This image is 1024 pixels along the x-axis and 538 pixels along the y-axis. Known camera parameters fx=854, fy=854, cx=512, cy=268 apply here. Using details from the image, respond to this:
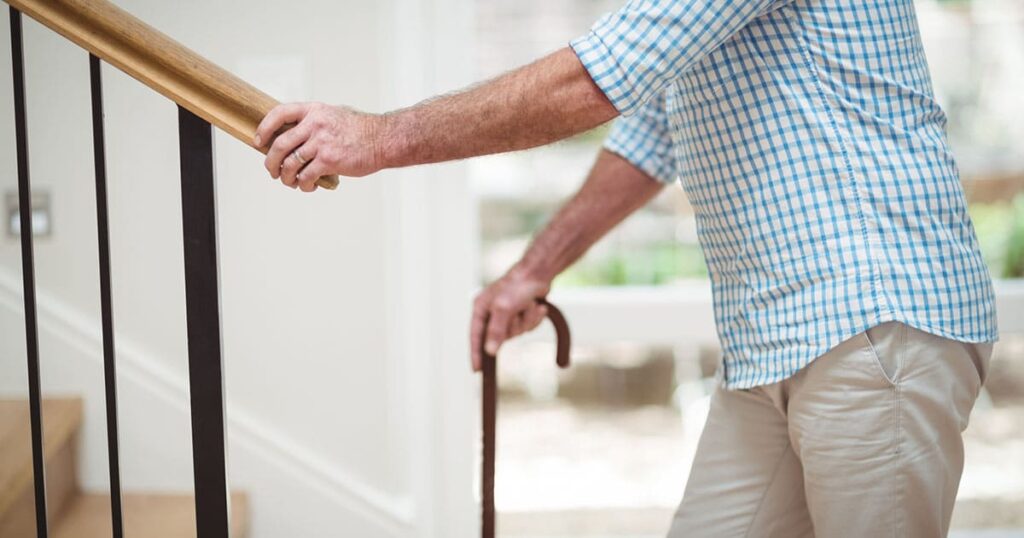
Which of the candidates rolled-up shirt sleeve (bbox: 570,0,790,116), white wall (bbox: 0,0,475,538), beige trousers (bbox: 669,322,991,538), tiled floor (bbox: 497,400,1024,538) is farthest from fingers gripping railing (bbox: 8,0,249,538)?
tiled floor (bbox: 497,400,1024,538)

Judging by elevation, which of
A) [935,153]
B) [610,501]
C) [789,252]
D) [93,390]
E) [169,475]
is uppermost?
[935,153]

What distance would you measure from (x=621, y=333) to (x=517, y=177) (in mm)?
1551

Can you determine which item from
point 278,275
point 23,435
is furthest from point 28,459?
point 278,275

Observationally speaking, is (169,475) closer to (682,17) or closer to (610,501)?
(682,17)

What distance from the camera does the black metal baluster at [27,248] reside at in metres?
0.94

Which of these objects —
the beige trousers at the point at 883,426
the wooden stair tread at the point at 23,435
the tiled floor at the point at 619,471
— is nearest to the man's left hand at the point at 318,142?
the beige trousers at the point at 883,426

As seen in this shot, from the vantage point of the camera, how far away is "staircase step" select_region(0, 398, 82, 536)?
1440mm

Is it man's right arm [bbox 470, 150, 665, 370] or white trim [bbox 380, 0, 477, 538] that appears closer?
man's right arm [bbox 470, 150, 665, 370]

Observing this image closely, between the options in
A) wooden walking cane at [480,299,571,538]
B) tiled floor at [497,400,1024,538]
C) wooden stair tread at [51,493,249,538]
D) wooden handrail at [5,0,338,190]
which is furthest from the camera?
tiled floor at [497,400,1024,538]

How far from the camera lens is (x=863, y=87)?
3.37 feet

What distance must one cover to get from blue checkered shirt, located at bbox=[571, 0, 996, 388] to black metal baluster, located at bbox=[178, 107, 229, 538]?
0.44 meters

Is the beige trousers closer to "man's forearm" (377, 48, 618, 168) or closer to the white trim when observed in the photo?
"man's forearm" (377, 48, 618, 168)

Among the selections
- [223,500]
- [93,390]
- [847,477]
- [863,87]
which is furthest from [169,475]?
[863,87]

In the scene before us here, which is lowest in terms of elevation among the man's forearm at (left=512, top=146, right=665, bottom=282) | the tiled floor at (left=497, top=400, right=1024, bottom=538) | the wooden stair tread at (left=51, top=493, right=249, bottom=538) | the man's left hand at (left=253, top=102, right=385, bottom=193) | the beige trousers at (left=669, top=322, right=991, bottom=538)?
the tiled floor at (left=497, top=400, right=1024, bottom=538)
